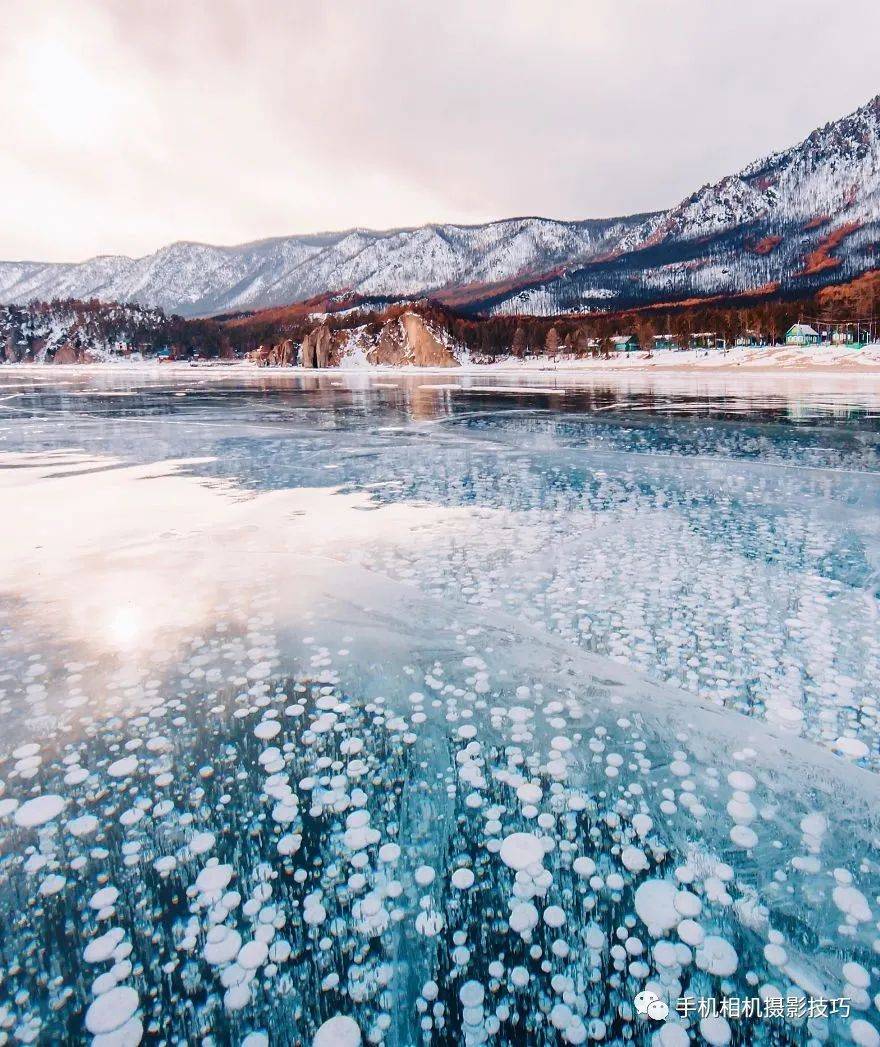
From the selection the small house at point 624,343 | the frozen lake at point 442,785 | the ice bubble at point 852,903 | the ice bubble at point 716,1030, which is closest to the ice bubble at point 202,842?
the frozen lake at point 442,785

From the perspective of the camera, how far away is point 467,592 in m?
5.99

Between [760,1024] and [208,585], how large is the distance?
5508 mm

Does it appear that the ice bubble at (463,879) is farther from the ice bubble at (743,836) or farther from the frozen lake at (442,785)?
the ice bubble at (743,836)

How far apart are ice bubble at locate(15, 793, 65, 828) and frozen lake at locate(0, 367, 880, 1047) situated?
0.03 m

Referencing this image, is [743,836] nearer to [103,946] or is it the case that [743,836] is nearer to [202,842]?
[202,842]

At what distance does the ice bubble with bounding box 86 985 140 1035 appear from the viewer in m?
2.16

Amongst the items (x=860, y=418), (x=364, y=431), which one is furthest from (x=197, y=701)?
(x=860, y=418)

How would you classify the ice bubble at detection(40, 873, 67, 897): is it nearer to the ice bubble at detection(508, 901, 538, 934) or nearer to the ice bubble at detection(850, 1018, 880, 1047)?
the ice bubble at detection(508, 901, 538, 934)

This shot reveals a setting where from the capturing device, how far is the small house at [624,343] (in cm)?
12632

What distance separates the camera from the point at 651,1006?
7.14 ft

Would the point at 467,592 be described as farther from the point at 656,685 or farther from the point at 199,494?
the point at 199,494

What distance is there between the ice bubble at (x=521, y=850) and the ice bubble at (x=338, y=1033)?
35.8 inches

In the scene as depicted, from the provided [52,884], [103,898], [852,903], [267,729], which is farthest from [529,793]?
[52,884]

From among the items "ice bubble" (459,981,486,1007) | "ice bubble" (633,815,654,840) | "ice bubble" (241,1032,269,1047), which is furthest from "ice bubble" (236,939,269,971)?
"ice bubble" (633,815,654,840)
